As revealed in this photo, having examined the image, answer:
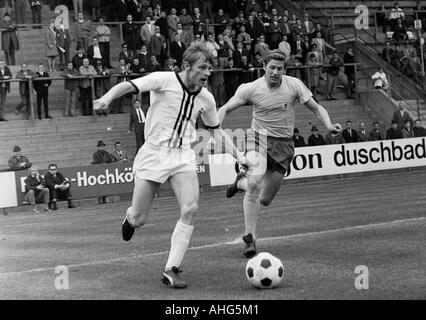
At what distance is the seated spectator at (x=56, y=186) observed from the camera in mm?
25719

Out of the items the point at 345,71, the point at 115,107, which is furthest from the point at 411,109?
the point at 115,107

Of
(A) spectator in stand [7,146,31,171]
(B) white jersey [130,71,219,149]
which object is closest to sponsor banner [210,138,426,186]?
(A) spectator in stand [7,146,31,171]

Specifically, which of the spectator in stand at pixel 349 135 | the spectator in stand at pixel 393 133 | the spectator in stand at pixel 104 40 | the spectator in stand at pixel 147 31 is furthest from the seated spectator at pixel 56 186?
the spectator in stand at pixel 393 133

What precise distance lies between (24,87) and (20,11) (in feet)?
14.8

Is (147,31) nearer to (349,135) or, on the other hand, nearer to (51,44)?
(51,44)

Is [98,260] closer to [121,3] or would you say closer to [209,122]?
[209,122]

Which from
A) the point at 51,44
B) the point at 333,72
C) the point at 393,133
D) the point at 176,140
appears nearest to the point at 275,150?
the point at 176,140

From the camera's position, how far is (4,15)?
31266 millimetres

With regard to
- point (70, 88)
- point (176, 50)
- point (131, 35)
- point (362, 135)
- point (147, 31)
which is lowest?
point (362, 135)

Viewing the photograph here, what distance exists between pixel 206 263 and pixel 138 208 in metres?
1.57

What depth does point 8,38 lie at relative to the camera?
30.7 meters

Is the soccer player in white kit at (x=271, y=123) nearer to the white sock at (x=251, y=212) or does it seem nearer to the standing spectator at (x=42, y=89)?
the white sock at (x=251, y=212)

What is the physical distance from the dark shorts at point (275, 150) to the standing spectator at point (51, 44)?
1959 cm

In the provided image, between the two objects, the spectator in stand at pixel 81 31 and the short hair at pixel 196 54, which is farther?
the spectator in stand at pixel 81 31
